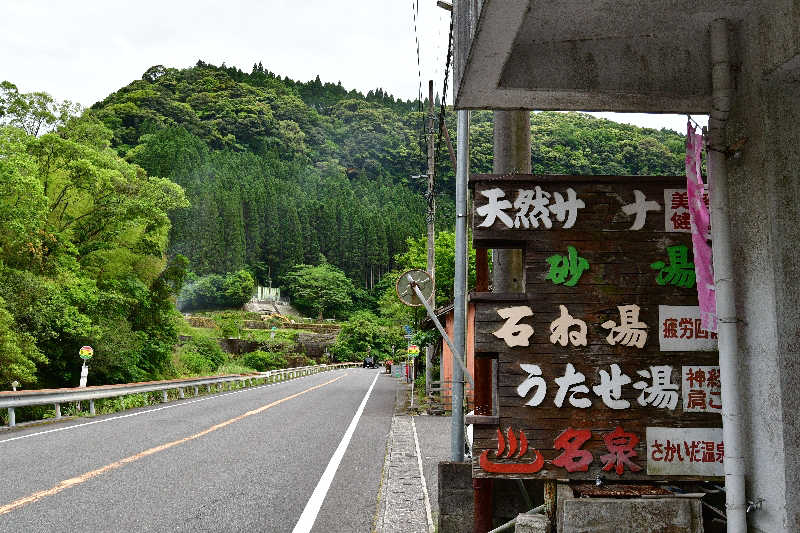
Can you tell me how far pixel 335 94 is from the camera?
7062 inches

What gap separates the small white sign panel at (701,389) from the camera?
428cm

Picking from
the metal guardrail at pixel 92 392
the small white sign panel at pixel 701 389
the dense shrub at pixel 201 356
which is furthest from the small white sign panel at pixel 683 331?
the dense shrub at pixel 201 356

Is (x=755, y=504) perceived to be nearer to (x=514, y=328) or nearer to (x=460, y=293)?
(x=514, y=328)

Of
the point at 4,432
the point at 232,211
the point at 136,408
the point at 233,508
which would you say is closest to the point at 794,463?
the point at 233,508

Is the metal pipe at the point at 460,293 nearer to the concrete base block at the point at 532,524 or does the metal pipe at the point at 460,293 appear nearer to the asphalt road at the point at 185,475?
the asphalt road at the point at 185,475

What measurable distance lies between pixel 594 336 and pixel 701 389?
783mm

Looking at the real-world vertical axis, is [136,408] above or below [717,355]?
below

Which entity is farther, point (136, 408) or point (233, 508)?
point (136, 408)

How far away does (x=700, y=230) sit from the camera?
4297mm

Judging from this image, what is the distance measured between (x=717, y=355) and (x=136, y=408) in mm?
17867

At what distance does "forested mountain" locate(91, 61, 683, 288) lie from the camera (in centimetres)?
9862

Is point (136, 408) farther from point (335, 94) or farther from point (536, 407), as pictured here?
point (335, 94)

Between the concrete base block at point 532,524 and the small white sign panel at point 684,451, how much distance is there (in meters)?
0.76

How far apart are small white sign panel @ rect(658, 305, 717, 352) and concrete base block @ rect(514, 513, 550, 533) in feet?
4.46
